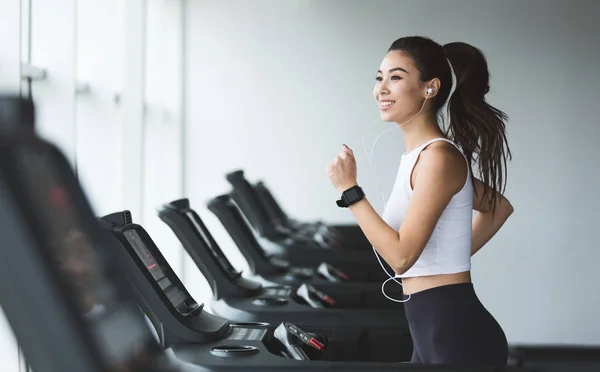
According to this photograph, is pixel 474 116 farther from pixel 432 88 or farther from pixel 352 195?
pixel 352 195

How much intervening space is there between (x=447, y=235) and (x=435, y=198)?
12 cm

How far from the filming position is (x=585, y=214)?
257 inches

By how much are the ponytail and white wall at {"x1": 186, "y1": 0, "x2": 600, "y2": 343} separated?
14.4 feet

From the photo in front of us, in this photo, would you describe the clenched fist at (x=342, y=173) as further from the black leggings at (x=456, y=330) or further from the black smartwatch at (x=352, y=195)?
the black leggings at (x=456, y=330)

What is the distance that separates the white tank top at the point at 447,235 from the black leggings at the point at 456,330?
51 mm

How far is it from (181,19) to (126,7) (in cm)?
193

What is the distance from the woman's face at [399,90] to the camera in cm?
199

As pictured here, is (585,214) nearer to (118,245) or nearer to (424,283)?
(424,283)

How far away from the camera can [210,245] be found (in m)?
2.75

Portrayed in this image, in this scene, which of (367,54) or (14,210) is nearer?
(14,210)

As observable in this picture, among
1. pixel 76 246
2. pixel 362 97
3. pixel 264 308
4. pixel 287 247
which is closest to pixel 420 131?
pixel 264 308

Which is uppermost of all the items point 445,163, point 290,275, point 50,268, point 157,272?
point 445,163

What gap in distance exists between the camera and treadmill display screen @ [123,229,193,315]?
183cm

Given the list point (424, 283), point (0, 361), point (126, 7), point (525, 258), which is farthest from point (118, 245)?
point (525, 258)
